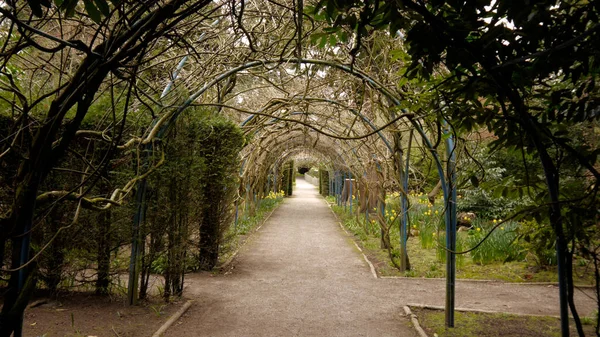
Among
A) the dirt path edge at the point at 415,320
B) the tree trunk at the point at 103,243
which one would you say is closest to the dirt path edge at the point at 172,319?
the tree trunk at the point at 103,243

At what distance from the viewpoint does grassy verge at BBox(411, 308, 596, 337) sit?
3.66 meters

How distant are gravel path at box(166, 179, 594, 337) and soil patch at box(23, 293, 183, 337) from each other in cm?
30

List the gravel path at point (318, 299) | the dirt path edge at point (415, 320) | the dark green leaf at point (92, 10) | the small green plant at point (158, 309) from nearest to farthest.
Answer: the dark green leaf at point (92, 10)
the dirt path edge at point (415, 320)
the gravel path at point (318, 299)
the small green plant at point (158, 309)

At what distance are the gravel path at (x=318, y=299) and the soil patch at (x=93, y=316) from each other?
0.30 meters

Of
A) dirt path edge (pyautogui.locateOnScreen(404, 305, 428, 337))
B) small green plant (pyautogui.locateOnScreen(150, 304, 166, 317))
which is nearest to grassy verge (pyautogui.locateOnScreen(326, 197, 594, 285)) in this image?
dirt path edge (pyautogui.locateOnScreen(404, 305, 428, 337))

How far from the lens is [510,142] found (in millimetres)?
2018

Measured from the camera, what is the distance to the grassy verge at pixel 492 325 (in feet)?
12.0

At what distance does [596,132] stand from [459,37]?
143 inches

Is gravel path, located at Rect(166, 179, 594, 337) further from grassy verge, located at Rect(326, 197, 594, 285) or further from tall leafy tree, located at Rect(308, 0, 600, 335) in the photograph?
tall leafy tree, located at Rect(308, 0, 600, 335)

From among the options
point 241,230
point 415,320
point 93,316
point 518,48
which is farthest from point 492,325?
point 241,230

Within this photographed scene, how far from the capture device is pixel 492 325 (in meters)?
3.88

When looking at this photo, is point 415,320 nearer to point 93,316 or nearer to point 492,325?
point 492,325

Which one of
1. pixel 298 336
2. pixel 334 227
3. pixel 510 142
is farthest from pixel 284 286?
pixel 334 227

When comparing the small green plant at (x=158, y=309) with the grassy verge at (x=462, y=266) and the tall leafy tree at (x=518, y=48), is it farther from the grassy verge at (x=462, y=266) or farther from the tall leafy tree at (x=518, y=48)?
the tall leafy tree at (x=518, y=48)
